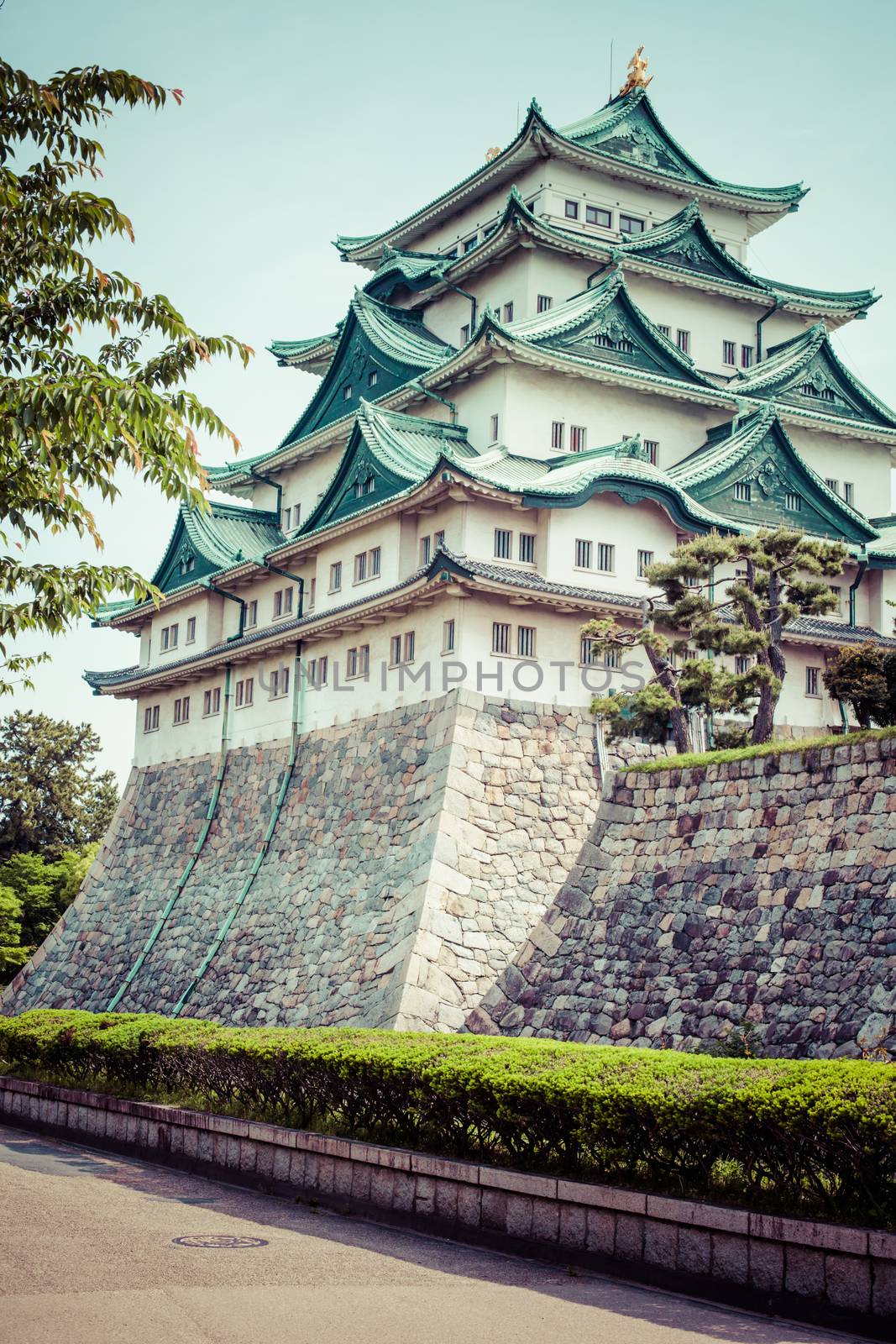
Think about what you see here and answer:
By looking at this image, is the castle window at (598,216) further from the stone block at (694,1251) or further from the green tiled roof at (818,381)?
the stone block at (694,1251)

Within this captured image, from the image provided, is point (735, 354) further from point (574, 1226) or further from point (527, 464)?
point (574, 1226)

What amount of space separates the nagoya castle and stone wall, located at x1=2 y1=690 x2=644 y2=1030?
75 millimetres

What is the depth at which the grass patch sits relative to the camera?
20.1 m

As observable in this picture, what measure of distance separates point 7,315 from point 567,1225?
884 cm

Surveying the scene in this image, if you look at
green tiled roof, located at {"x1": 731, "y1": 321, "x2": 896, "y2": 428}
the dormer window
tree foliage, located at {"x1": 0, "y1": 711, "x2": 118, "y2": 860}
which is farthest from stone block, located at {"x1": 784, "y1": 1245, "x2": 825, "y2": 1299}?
tree foliage, located at {"x1": 0, "y1": 711, "x2": 118, "y2": 860}

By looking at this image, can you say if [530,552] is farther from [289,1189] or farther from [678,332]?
[289,1189]

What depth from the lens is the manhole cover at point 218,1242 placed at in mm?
11711

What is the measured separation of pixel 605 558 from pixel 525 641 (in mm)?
2885

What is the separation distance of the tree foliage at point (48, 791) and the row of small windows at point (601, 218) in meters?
31.3

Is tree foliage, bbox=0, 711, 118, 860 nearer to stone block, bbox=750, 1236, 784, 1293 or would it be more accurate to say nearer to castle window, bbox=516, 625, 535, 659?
castle window, bbox=516, 625, 535, 659

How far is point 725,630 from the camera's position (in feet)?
82.6

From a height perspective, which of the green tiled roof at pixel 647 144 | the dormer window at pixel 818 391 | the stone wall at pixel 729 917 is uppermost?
the green tiled roof at pixel 647 144

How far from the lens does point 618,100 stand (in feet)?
139

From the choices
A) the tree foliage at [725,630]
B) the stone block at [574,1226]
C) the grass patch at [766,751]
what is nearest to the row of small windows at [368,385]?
the tree foliage at [725,630]
